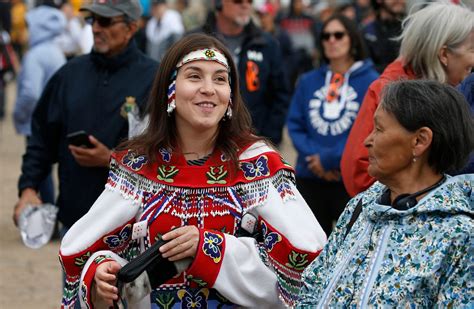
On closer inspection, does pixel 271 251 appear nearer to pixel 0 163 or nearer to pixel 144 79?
pixel 144 79

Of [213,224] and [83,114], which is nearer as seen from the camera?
[213,224]

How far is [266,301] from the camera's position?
12.3ft

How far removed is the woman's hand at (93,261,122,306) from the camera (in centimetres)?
362

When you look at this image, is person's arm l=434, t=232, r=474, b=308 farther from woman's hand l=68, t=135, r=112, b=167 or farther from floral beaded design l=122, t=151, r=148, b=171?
woman's hand l=68, t=135, r=112, b=167

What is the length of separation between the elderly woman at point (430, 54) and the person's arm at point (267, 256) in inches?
34.1

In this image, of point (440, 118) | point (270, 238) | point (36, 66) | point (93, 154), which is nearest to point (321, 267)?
point (270, 238)

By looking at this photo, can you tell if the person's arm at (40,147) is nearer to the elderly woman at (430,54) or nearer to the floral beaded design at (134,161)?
the floral beaded design at (134,161)

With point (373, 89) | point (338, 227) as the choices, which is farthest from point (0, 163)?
point (338, 227)

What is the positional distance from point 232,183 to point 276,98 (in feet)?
13.6

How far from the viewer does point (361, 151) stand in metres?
4.57

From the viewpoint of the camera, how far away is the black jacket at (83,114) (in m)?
5.35

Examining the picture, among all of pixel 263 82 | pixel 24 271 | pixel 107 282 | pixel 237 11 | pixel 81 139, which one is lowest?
pixel 24 271

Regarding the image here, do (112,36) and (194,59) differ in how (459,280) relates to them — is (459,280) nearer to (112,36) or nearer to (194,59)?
A: (194,59)

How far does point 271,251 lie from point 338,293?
0.56m
